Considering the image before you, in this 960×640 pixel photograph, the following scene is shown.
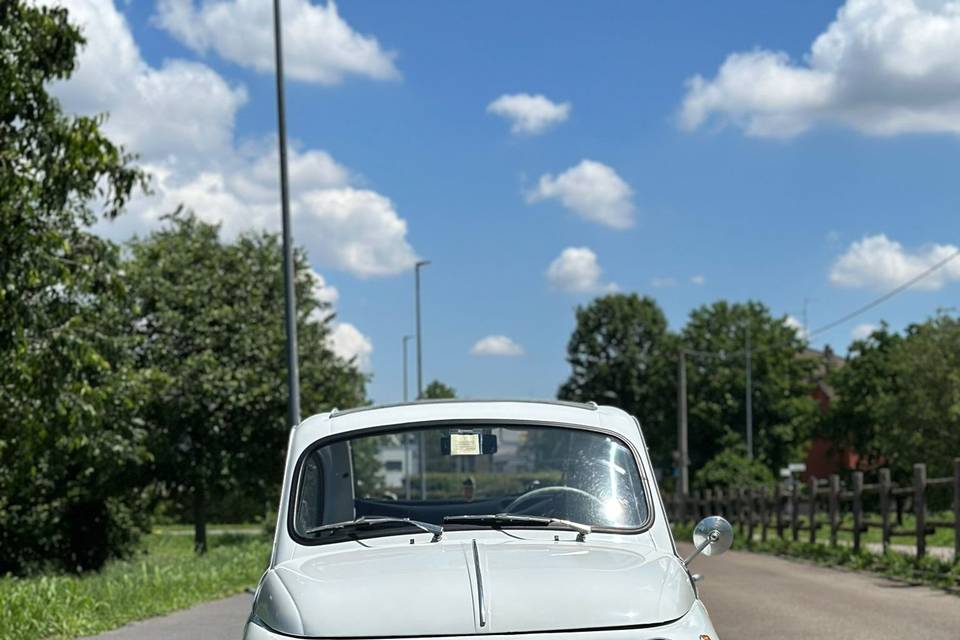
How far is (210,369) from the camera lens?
32.3m

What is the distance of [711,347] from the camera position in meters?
84.1

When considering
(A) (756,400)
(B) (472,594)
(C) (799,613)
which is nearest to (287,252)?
(C) (799,613)

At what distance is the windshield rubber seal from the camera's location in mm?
5348

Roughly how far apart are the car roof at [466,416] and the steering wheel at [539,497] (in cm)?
29

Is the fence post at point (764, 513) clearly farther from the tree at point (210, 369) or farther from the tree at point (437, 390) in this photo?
the tree at point (437, 390)

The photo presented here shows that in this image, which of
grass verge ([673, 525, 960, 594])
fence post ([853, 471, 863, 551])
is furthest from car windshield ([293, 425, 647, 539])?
fence post ([853, 471, 863, 551])

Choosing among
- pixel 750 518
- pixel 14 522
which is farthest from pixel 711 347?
pixel 14 522

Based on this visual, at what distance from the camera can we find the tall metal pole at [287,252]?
21.0m

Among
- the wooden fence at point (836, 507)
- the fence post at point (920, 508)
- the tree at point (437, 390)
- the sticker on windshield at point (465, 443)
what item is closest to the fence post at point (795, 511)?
the wooden fence at point (836, 507)

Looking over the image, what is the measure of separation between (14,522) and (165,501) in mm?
5091

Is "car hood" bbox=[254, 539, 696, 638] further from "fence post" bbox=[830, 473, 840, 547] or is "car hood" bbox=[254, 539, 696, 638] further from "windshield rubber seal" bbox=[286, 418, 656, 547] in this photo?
"fence post" bbox=[830, 473, 840, 547]

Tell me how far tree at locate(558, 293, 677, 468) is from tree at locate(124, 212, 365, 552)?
50727 mm

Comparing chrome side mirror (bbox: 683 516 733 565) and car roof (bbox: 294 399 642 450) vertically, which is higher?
car roof (bbox: 294 399 642 450)

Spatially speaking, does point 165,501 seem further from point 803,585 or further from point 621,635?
point 621,635
